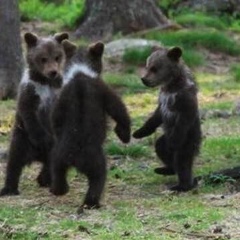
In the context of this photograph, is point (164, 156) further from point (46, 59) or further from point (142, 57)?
point (142, 57)

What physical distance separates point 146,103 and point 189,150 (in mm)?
5006

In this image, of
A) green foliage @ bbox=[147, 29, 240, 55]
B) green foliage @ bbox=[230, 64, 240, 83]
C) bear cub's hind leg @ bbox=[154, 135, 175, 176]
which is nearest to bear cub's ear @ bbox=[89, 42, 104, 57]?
bear cub's hind leg @ bbox=[154, 135, 175, 176]

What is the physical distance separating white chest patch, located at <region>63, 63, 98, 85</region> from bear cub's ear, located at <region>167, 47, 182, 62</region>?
4.37 feet

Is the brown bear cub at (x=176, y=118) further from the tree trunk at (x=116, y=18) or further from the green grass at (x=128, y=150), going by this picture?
the tree trunk at (x=116, y=18)

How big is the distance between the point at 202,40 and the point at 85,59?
10.2m

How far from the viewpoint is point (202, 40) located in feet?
59.8

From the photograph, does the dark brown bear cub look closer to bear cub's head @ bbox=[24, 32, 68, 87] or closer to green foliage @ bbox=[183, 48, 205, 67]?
bear cub's head @ bbox=[24, 32, 68, 87]

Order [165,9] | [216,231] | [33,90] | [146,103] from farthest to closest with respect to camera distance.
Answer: [165,9] < [146,103] < [33,90] < [216,231]

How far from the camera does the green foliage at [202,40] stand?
18.0 meters

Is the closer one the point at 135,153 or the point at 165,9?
the point at 135,153

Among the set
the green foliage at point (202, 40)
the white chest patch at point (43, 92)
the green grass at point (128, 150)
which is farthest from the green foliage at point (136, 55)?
the white chest patch at point (43, 92)

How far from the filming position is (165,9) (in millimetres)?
21984

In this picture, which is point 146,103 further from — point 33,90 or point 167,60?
point 33,90

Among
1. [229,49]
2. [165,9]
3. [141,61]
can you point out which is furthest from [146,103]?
[165,9]
